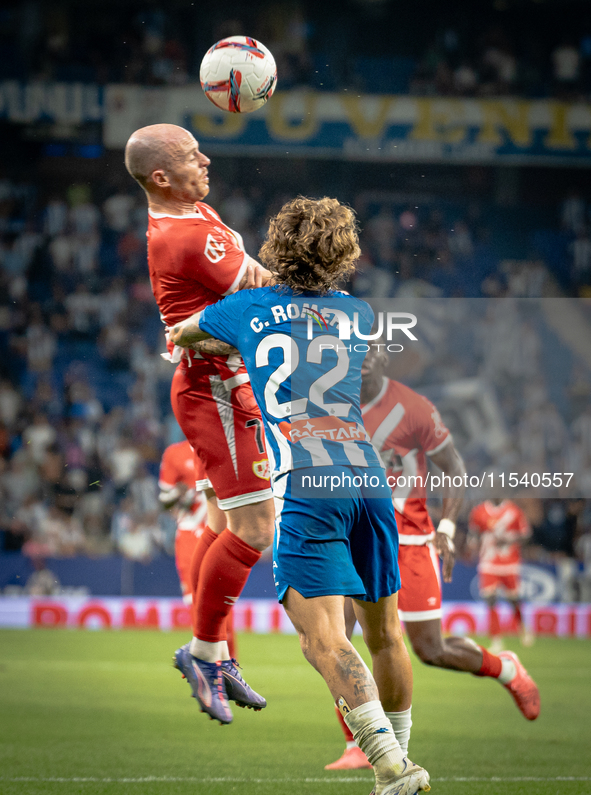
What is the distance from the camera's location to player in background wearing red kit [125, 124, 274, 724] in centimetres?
419

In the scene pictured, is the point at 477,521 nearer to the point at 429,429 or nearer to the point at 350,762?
the point at 429,429

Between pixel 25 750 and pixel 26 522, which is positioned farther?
pixel 26 522

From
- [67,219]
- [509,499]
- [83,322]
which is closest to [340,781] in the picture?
[509,499]

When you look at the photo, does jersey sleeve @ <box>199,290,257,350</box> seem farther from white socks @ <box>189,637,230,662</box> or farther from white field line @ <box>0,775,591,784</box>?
white field line @ <box>0,775,591,784</box>

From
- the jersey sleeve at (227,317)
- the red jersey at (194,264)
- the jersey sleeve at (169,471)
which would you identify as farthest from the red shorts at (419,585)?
the jersey sleeve at (169,471)

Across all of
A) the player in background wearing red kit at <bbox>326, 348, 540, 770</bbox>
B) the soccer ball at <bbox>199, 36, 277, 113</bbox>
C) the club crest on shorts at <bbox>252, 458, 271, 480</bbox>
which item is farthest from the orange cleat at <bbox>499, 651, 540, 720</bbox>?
the soccer ball at <bbox>199, 36, 277, 113</bbox>

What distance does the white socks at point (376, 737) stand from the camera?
3.01 meters

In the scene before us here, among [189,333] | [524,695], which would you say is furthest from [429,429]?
[189,333]

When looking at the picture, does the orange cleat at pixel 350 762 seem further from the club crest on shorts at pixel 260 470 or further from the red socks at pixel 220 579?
the club crest on shorts at pixel 260 470

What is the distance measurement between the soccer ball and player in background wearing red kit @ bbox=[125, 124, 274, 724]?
35 centimetres

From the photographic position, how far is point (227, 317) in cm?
346

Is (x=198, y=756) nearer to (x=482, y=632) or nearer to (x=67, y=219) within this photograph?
(x=482, y=632)

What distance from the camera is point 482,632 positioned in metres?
13.4

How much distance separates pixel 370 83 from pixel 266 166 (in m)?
2.38
